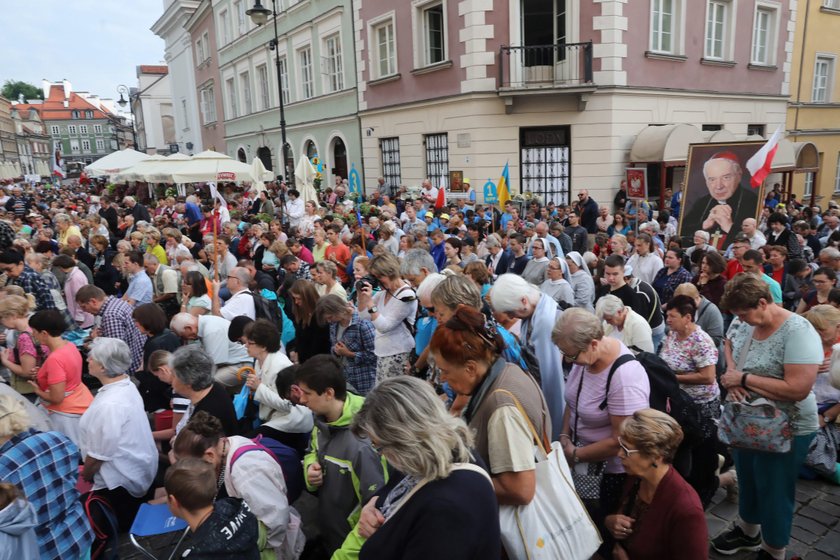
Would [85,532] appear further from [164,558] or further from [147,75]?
[147,75]

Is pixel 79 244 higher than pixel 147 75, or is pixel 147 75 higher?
pixel 147 75

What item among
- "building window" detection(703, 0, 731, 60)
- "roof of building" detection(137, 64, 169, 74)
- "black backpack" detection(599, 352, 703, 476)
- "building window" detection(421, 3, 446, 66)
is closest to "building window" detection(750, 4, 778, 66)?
"building window" detection(703, 0, 731, 60)

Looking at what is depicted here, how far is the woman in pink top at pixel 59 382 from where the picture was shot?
4.07 m

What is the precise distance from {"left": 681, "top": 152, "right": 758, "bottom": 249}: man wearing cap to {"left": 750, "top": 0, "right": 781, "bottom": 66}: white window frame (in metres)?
11.1

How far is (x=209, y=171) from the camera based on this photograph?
1590 cm

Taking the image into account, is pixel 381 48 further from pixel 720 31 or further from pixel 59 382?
pixel 59 382

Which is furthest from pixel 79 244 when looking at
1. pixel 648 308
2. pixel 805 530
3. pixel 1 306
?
pixel 805 530

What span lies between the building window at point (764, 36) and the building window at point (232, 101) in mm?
25406

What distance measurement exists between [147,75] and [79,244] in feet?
193

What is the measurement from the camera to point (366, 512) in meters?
2.25

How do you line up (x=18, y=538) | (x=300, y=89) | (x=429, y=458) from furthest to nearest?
1. (x=300, y=89)
2. (x=18, y=538)
3. (x=429, y=458)

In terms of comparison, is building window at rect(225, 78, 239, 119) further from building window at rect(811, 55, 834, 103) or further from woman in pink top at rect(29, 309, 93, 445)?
woman in pink top at rect(29, 309, 93, 445)

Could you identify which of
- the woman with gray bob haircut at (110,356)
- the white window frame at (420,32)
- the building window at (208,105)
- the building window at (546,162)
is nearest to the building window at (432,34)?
the white window frame at (420,32)

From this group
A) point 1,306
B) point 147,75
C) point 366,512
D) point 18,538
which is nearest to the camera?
point 366,512
